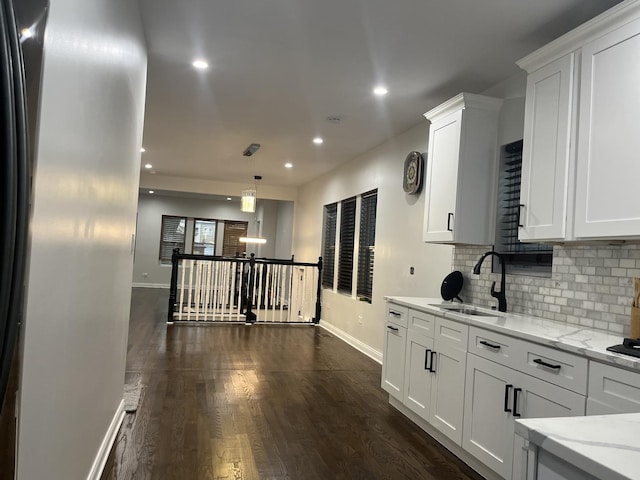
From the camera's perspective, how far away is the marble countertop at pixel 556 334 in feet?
5.90

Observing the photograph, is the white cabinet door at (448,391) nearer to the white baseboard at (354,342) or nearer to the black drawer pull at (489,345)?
the black drawer pull at (489,345)

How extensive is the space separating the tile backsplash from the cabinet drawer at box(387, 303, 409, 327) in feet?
2.43

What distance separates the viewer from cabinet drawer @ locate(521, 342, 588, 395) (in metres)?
1.90

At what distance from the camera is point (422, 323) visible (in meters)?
3.15

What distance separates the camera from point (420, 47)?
9.94ft

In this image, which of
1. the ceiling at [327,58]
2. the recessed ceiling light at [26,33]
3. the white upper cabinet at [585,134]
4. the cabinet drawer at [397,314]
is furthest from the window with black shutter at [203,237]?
the recessed ceiling light at [26,33]

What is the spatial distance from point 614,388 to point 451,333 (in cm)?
111

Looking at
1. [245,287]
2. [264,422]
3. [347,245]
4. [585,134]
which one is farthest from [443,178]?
[245,287]

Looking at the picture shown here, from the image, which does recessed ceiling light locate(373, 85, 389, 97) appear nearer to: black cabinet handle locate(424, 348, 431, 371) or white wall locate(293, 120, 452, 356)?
white wall locate(293, 120, 452, 356)

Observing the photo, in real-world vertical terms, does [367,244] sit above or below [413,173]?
below

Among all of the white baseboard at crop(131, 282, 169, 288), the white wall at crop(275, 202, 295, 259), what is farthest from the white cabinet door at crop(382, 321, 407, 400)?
the white baseboard at crop(131, 282, 169, 288)

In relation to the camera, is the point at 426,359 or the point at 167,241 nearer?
the point at 426,359

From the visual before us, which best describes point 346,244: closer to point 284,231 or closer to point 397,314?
point 397,314

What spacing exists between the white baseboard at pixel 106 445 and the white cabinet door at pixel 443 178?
8.42 ft
